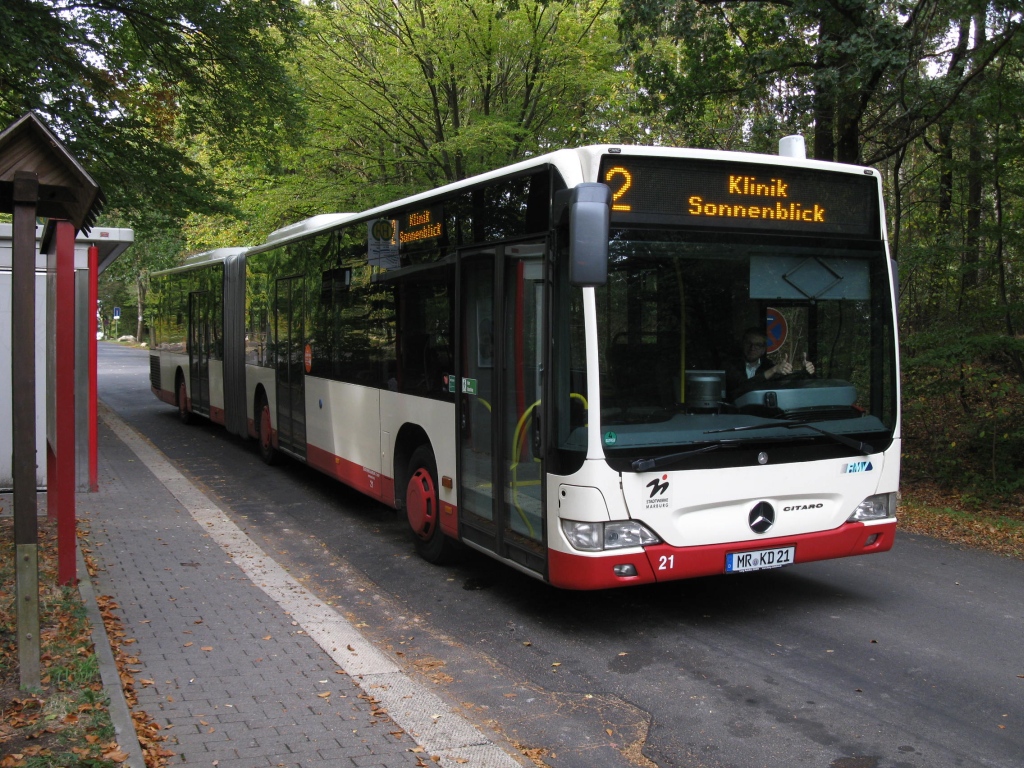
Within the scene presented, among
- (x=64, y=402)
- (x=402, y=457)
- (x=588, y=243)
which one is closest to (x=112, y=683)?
(x=64, y=402)

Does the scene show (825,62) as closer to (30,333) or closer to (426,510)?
(426,510)

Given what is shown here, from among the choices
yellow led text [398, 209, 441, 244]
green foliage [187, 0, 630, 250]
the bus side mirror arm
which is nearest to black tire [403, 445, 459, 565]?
yellow led text [398, 209, 441, 244]

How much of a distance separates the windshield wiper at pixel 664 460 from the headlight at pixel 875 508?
1.33m

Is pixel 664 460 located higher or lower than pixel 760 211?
lower

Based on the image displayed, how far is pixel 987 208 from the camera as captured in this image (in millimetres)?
13375

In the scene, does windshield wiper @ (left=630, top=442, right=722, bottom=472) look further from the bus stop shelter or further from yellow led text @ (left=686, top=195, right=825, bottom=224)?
the bus stop shelter

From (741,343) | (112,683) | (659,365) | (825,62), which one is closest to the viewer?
(112,683)

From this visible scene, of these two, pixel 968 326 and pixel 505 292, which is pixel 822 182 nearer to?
pixel 505 292

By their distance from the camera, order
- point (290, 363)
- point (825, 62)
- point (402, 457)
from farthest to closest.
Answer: point (290, 363)
point (825, 62)
point (402, 457)

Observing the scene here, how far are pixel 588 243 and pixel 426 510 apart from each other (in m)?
3.46

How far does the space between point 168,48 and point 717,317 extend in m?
12.9

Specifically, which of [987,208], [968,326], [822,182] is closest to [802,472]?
[822,182]

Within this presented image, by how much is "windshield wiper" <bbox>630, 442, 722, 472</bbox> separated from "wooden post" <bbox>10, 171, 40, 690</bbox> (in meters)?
3.32

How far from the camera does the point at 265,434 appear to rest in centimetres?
1336
